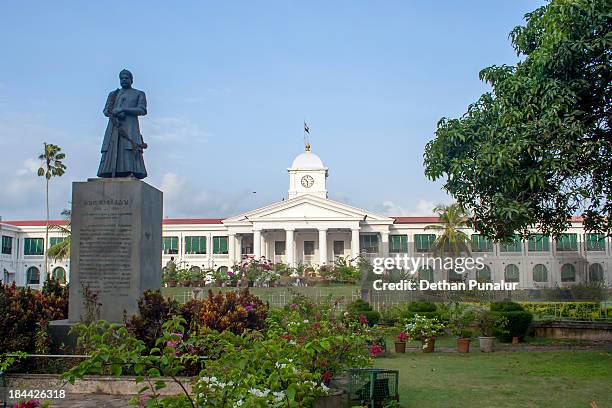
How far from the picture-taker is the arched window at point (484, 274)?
21.2m

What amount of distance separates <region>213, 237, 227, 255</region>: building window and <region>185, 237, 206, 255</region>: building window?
90 cm

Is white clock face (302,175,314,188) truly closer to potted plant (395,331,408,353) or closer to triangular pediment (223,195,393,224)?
triangular pediment (223,195,393,224)

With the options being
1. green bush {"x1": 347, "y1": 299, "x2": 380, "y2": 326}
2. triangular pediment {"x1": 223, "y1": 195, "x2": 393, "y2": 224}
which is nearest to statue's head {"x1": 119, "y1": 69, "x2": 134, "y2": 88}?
green bush {"x1": 347, "y1": 299, "x2": 380, "y2": 326}

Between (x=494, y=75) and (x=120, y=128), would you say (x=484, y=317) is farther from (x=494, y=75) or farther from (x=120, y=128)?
(x=120, y=128)

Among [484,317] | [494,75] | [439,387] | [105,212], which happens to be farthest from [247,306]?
[484,317]

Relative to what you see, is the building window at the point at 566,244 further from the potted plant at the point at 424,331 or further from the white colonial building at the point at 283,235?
the white colonial building at the point at 283,235

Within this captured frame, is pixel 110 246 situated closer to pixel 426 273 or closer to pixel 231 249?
pixel 426 273

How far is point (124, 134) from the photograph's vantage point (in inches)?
394

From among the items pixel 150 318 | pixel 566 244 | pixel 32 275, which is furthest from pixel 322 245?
pixel 150 318

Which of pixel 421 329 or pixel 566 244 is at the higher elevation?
pixel 566 244

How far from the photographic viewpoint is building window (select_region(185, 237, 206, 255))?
55750 mm

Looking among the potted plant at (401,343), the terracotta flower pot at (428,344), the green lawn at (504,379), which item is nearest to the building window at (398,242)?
the terracotta flower pot at (428,344)

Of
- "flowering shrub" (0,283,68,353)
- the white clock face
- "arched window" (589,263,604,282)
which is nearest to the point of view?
"flowering shrub" (0,283,68,353)

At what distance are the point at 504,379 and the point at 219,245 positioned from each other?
46454 mm
